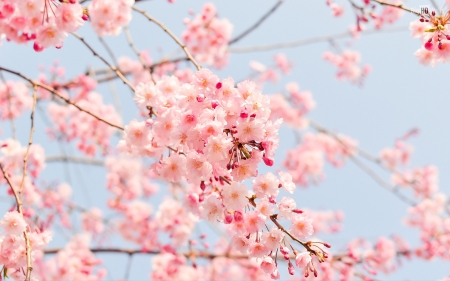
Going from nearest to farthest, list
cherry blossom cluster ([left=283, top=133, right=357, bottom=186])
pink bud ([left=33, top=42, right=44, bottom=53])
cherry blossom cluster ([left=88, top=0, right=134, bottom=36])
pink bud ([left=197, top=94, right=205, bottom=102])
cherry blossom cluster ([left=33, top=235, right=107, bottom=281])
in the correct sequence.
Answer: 1. pink bud ([left=197, top=94, right=205, bottom=102])
2. pink bud ([left=33, top=42, right=44, bottom=53])
3. cherry blossom cluster ([left=88, top=0, right=134, bottom=36])
4. cherry blossom cluster ([left=33, top=235, right=107, bottom=281])
5. cherry blossom cluster ([left=283, top=133, right=357, bottom=186])

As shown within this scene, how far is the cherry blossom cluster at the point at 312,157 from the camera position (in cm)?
819

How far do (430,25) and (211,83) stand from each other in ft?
4.86

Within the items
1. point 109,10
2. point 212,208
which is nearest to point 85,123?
point 109,10

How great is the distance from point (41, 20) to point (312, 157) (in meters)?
6.64

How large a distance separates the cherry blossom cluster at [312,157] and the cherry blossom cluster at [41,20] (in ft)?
19.2

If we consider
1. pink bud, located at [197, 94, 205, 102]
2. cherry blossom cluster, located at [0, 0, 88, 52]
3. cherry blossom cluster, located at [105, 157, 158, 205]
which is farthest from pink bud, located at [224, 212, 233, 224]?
cherry blossom cluster, located at [105, 157, 158, 205]

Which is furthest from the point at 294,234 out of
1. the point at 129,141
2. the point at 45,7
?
the point at 45,7

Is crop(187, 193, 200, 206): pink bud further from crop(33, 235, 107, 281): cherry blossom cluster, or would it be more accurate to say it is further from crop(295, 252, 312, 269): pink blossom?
crop(33, 235, 107, 281): cherry blossom cluster

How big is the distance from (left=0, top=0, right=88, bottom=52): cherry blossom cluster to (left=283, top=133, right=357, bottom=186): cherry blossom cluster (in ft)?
19.2

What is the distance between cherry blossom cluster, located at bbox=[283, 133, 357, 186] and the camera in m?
8.19

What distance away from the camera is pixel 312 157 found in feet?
27.3

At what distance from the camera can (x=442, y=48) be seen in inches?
95.9

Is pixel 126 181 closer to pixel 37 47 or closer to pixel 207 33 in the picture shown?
pixel 207 33

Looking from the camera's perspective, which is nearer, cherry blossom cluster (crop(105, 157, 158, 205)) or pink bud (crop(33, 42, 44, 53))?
pink bud (crop(33, 42, 44, 53))
